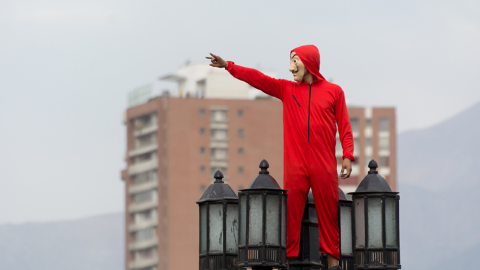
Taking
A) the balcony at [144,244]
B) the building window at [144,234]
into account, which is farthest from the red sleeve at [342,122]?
the building window at [144,234]

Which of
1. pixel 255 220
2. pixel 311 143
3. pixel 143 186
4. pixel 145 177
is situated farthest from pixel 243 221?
pixel 145 177

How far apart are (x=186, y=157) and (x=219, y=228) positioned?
108288 mm

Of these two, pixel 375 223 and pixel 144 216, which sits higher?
pixel 144 216

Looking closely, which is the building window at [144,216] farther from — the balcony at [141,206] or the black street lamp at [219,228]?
the black street lamp at [219,228]

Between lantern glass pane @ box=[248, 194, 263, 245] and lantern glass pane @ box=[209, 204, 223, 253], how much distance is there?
3.00ft

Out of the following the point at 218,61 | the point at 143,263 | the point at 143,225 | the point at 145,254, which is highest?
the point at 218,61

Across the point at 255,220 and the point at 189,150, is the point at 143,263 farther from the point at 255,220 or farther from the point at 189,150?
the point at 255,220

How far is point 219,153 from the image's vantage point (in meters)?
121

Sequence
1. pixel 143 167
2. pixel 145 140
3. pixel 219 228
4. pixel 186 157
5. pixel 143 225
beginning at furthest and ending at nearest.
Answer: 1. pixel 145 140
2. pixel 143 167
3. pixel 143 225
4. pixel 186 157
5. pixel 219 228

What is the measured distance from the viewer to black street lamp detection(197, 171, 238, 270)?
12227 mm

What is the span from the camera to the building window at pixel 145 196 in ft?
413

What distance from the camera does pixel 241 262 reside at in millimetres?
11438

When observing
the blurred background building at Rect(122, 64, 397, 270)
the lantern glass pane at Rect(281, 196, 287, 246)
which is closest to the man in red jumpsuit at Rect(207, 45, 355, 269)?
the lantern glass pane at Rect(281, 196, 287, 246)

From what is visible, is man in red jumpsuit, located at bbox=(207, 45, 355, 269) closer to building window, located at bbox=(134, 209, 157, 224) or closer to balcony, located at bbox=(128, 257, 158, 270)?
balcony, located at bbox=(128, 257, 158, 270)
